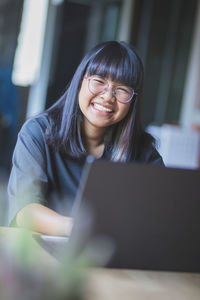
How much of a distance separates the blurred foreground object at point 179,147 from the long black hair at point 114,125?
2.55 m

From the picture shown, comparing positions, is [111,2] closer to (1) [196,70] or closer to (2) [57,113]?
(1) [196,70]

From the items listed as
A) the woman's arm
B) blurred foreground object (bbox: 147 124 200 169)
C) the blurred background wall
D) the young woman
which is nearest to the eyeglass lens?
the young woman

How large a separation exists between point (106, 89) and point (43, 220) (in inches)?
18.9

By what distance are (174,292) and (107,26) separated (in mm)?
4599

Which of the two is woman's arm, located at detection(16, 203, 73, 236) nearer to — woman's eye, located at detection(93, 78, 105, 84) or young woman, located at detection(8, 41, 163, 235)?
young woman, located at detection(8, 41, 163, 235)

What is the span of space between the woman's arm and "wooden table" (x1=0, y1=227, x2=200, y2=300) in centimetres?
16

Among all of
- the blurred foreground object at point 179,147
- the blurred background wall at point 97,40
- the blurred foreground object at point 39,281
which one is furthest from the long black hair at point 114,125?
the blurred background wall at point 97,40

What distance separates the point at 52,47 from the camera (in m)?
5.01

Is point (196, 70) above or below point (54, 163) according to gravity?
above

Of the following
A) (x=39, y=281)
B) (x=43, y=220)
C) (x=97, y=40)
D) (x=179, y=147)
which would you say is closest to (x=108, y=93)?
(x=43, y=220)

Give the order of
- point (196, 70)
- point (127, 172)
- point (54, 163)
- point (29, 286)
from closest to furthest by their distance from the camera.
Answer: point (29, 286)
point (127, 172)
point (54, 163)
point (196, 70)

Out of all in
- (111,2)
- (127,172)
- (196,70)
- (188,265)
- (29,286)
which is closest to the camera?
(29,286)

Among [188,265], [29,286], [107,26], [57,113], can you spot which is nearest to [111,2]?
[107,26]

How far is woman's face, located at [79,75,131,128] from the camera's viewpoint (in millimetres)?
1473
